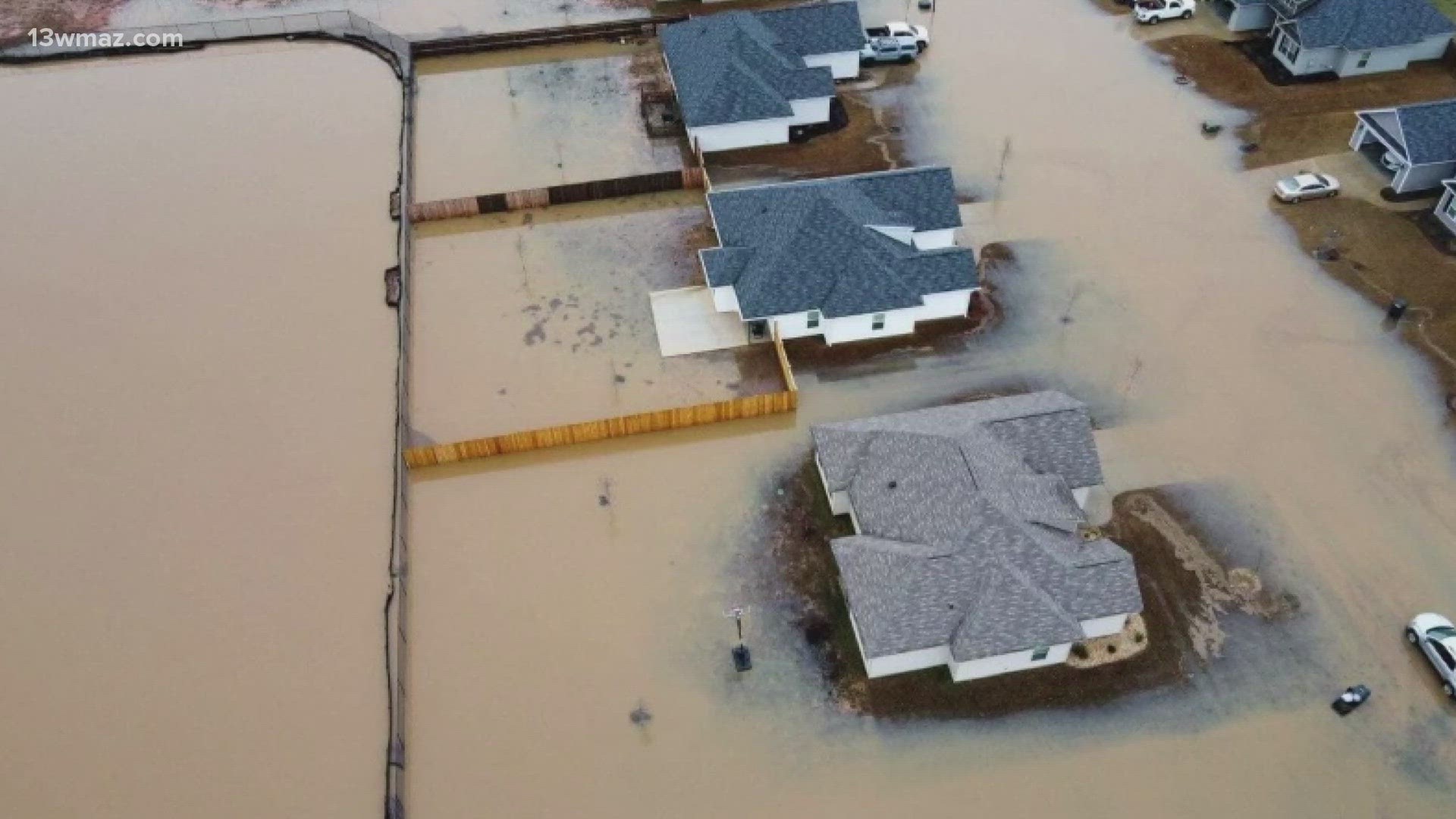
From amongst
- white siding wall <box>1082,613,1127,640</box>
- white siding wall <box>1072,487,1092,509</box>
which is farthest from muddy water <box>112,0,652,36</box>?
white siding wall <box>1082,613,1127,640</box>

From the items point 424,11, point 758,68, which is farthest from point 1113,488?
point 424,11

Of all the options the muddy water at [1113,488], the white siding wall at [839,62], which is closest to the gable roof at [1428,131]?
the muddy water at [1113,488]

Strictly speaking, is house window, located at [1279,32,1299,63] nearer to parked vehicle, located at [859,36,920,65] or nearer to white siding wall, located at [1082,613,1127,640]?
parked vehicle, located at [859,36,920,65]

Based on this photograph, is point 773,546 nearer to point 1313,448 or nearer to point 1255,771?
point 1255,771

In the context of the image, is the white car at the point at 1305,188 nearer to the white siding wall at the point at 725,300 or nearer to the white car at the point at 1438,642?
the white car at the point at 1438,642

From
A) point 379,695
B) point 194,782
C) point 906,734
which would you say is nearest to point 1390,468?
point 906,734

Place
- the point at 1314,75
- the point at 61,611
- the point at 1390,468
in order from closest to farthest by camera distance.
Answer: the point at 61,611 < the point at 1390,468 < the point at 1314,75
